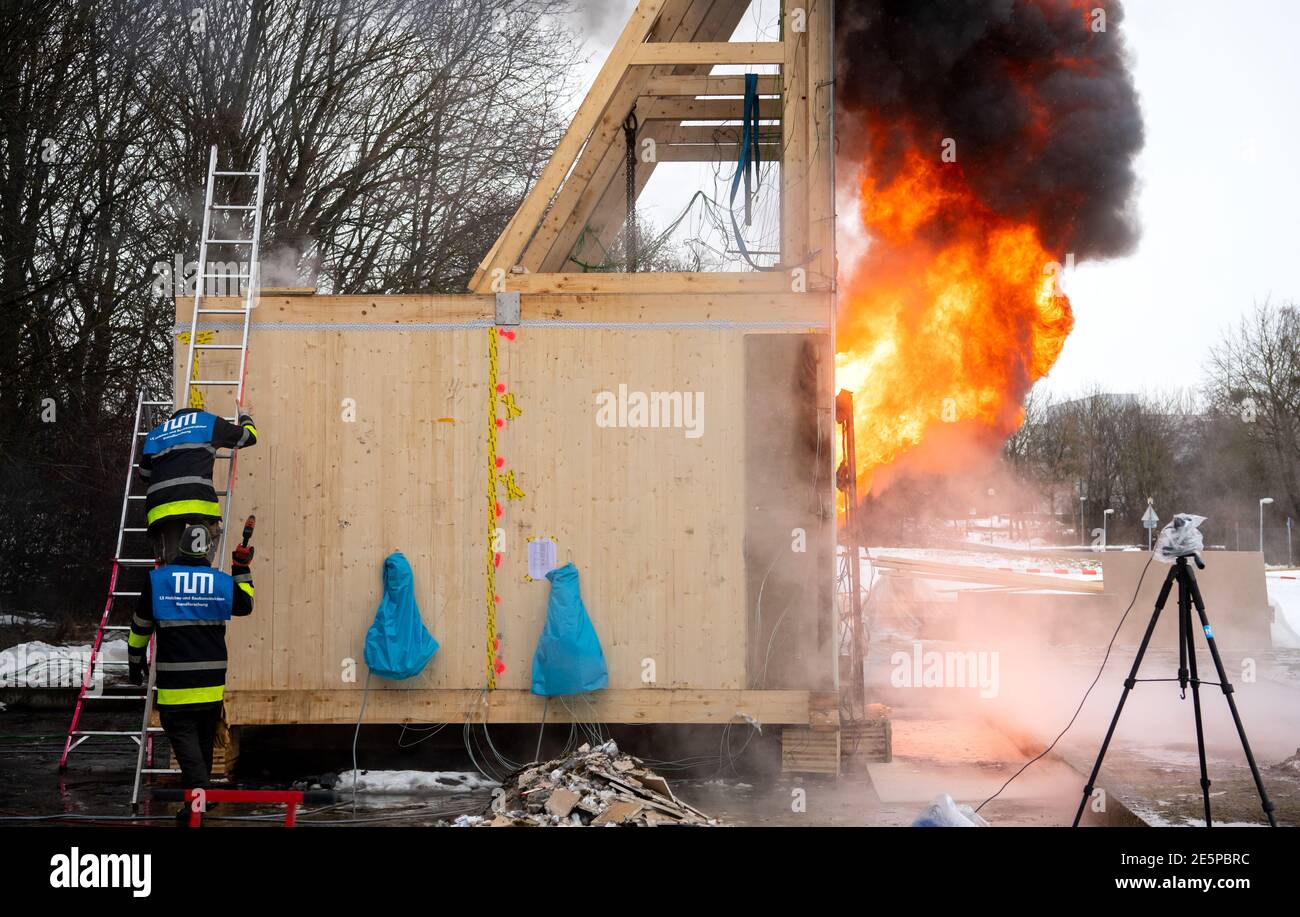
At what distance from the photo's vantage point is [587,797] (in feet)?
24.9

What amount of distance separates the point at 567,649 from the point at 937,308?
5.39 metres

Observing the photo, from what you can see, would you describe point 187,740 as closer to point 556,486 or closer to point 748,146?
point 556,486

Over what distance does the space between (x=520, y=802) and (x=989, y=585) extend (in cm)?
1673

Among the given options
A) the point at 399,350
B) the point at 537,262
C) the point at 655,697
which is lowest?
the point at 655,697

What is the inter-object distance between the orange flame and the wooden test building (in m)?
2.07

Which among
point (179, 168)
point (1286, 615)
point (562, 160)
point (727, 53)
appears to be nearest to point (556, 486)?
point (562, 160)

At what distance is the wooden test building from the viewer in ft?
31.2

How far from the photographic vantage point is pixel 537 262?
1042 centimetres

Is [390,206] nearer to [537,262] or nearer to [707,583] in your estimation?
[537,262]

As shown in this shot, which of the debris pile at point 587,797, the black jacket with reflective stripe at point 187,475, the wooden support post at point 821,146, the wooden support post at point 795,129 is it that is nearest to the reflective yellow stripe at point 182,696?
the black jacket with reflective stripe at point 187,475

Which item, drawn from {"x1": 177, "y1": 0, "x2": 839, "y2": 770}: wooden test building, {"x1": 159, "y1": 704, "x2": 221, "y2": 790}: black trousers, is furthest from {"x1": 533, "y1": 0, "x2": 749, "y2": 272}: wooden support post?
{"x1": 159, "y1": 704, "x2": 221, "y2": 790}: black trousers

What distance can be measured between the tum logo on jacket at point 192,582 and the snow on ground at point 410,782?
2.41 m

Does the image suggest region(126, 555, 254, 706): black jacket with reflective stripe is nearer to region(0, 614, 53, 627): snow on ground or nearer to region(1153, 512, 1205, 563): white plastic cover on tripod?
region(1153, 512, 1205, 563): white plastic cover on tripod
